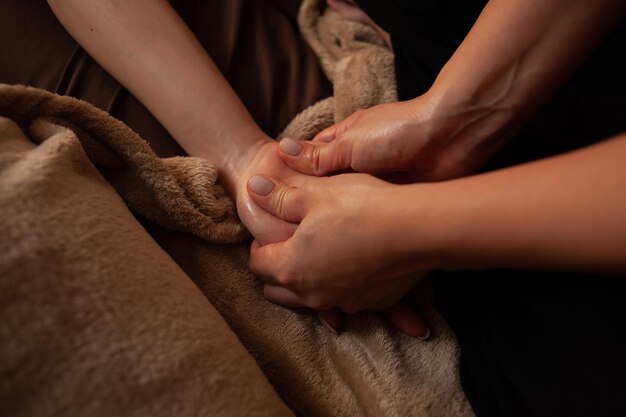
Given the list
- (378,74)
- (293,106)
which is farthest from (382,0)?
(293,106)

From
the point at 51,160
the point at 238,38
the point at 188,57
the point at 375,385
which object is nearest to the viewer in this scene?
the point at 51,160

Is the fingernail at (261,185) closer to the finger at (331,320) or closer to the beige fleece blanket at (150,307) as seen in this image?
the beige fleece blanket at (150,307)

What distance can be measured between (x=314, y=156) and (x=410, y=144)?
0.14m

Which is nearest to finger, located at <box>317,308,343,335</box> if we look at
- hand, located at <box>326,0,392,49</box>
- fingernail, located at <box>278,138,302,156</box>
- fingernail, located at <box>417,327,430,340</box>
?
fingernail, located at <box>417,327,430,340</box>

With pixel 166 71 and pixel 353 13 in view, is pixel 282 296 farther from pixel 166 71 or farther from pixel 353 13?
pixel 353 13

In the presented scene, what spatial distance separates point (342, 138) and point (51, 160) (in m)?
0.36

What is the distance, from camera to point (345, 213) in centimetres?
59

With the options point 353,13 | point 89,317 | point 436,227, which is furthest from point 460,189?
point 353,13

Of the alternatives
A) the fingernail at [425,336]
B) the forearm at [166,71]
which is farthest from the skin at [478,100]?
the fingernail at [425,336]

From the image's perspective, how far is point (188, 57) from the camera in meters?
0.74

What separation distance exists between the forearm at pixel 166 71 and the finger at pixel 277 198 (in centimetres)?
8

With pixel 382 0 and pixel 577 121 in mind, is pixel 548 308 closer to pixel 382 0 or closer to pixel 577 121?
pixel 577 121

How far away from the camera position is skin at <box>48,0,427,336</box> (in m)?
0.72

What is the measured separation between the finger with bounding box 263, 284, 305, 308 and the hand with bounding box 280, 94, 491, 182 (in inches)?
7.2
